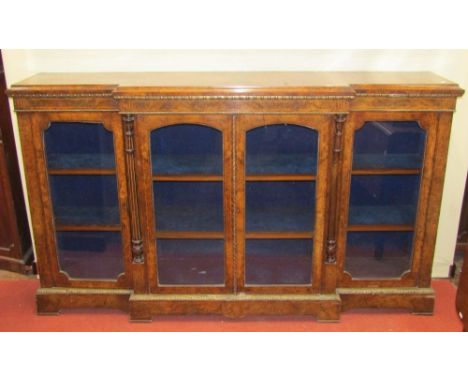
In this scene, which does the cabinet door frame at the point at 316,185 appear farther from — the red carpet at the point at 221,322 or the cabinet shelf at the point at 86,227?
the cabinet shelf at the point at 86,227

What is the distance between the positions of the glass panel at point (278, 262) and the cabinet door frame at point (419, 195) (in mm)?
168

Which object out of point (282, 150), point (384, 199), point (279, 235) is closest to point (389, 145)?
point (384, 199)

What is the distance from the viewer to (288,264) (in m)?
2.47

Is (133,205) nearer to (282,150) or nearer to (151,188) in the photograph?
(151,188)

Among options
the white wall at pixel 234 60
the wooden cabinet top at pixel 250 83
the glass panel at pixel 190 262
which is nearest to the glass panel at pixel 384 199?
the wooden cabinet top at pixel 250 83

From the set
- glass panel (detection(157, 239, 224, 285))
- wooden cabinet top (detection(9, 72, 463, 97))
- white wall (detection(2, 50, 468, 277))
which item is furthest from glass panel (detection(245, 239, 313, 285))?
white wall (detection(2, 50, 468, 277))

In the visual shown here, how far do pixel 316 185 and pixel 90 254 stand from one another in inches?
45.4

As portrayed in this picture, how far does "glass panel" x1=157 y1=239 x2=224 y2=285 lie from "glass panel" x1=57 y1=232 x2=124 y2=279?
223 millimetres

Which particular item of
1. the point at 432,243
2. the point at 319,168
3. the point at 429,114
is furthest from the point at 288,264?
the point at 429,114

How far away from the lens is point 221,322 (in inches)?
99.0

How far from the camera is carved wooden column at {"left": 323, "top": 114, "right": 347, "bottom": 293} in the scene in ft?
7.23

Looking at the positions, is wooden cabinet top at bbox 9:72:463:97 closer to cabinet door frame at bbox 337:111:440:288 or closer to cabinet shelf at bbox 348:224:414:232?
cabinet door frame at bbox 337:111:440:288

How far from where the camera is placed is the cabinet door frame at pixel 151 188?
7.21 feet

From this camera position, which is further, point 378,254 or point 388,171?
point 378,254
